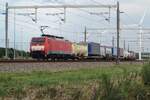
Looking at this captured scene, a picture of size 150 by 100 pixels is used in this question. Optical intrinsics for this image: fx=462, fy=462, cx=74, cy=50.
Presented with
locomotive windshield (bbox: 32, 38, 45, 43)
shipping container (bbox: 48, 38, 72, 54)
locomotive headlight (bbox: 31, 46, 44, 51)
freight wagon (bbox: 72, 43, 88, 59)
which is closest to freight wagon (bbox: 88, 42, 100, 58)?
freight wagon (bbox: 72, 43, 88, 59)

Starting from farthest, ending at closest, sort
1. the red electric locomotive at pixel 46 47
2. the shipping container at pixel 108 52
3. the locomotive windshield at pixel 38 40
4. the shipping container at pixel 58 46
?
the shipping container at pixel 108 52, the shipping container at pixel 58 46, the locomotive windshield at pixel 38 40, the red electric locomotive at pixel 46 47

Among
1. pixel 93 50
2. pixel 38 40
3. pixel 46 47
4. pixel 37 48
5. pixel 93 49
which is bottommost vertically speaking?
pixel 93 50

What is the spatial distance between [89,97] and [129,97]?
131 centimetres

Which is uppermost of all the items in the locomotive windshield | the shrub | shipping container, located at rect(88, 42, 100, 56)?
the locomotive windshield

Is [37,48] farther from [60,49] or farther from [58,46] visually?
[60,49]

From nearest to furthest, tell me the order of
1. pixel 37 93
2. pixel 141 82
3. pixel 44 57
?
pixel 37 93 → pixel 141 82 → pixel 44 57

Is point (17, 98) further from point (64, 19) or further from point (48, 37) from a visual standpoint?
point (64, 19)

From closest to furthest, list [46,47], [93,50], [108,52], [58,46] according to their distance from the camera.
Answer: [46,47], [58,46], [93,50], [108,52]

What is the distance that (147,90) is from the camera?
16016 millimetres

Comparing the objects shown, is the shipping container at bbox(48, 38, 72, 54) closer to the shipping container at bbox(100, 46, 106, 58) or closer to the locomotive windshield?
the locomotive windshield

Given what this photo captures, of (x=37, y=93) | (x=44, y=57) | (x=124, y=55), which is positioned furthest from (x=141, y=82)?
(x=124, y=55)

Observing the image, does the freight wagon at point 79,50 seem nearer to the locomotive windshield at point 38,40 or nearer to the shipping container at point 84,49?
the shipping container at point 84,49

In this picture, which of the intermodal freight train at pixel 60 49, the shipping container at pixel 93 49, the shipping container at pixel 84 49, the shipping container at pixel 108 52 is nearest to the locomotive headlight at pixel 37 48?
the intermodal freight train at pixel 60 49

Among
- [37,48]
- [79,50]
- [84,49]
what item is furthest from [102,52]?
[37,48]
